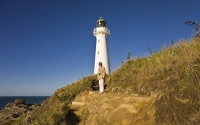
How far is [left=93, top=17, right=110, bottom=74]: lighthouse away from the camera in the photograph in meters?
35.7

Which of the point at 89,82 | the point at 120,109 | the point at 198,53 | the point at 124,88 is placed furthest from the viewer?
the point at 89,82

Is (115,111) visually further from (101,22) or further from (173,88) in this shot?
(101,22)

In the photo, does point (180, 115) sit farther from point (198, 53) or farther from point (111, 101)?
point (111, 101)

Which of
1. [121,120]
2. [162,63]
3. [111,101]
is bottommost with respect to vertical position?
[121,120]

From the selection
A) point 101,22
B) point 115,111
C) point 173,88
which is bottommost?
point 115,111

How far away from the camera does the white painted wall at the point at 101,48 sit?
35625 millimetres

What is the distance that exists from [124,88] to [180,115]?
4.20 m

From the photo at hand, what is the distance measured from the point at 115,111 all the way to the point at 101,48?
29.8m

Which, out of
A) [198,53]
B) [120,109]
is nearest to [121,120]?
[120,109]

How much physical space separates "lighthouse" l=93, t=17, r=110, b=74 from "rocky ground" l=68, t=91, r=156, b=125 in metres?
26.1

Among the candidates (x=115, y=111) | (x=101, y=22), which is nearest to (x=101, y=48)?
(x=101, y=22)

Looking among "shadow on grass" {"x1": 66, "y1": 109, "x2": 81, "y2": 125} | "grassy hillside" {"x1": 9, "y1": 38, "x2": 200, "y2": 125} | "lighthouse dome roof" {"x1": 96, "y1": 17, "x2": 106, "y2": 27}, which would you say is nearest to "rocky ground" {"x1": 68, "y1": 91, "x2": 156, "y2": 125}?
"shadow on grass" {"x1": 66, "y1": 109, "x2": 81, "y2": 125}

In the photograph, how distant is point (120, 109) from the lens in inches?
267

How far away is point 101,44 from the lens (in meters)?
36.8
